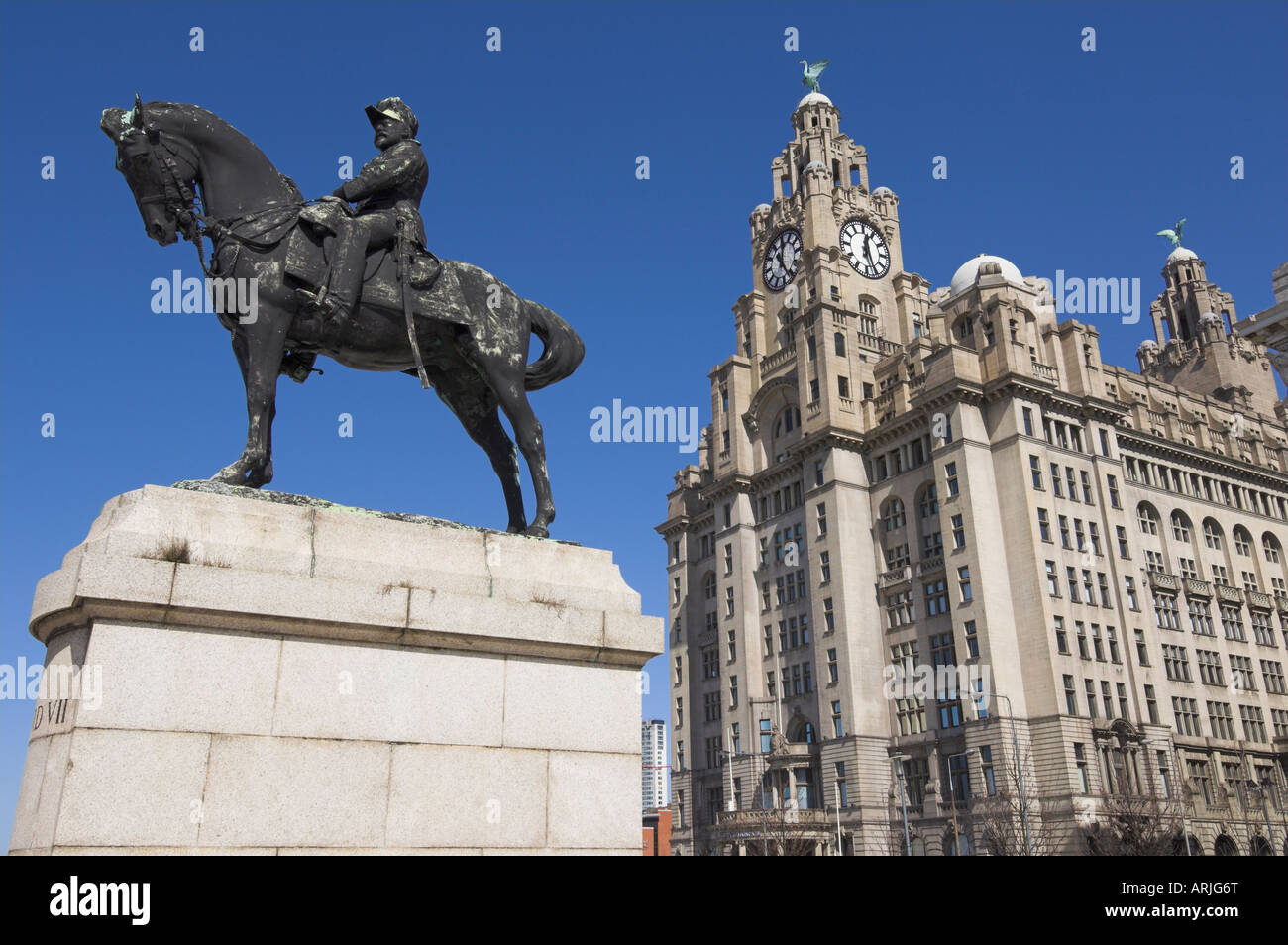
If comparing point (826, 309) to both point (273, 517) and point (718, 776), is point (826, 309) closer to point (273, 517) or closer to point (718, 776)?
point (718, 776)

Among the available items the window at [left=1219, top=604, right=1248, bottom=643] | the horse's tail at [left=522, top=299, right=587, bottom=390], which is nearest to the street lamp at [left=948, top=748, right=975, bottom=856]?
the window at [left=1219, top=604, right=1248, bottom=643]

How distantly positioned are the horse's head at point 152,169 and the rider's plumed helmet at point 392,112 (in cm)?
195

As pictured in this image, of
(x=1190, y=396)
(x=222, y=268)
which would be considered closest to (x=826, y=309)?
(x=1190, y=396)

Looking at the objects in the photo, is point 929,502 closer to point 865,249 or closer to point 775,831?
point 775,831

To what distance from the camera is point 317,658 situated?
284 inches

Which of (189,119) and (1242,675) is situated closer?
(189,119)

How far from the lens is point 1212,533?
75.9 m

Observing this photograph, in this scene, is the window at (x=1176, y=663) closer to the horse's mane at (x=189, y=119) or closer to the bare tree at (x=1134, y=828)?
the bare tree at (x=1134, y=828)

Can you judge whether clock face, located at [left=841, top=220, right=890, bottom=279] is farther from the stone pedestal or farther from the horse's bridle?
the stone pedestal

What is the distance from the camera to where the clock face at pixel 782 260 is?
3469 inches

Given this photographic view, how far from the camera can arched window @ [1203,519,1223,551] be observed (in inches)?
2963

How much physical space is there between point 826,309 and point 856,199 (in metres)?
18.4

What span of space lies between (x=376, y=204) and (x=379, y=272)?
860mm

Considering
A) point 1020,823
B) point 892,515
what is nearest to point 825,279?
point 892,515
